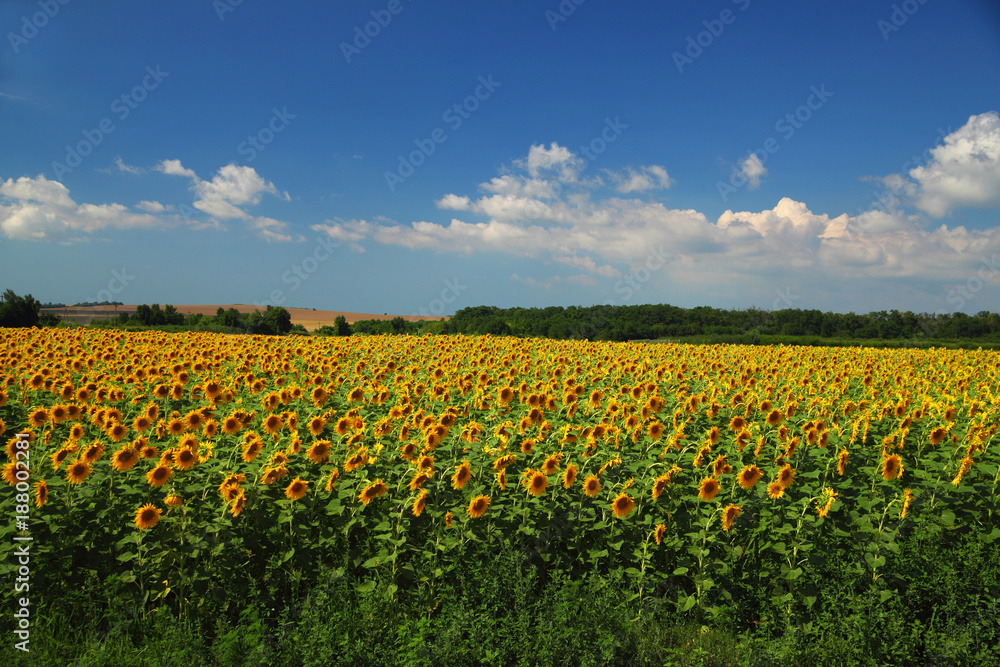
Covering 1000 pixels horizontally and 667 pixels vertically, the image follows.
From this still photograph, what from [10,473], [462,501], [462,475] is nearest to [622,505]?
[462,475]

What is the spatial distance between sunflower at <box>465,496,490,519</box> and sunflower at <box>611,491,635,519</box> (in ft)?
4.22

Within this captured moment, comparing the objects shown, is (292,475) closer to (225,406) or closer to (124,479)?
(124,479)

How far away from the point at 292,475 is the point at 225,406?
365 centimetres

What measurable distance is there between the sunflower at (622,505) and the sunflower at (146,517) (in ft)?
14.3

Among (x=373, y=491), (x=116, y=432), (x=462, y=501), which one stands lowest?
(x=462, y=501)

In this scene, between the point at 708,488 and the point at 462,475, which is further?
the point at 708,488

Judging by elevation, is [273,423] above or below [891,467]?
above

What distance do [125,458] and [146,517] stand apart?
93 centimetres

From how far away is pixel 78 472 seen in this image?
5152mm

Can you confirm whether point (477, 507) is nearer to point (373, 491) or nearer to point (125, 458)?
point (373, 491)

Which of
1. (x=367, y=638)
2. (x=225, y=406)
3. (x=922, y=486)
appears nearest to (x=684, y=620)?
(x=367, y=638)

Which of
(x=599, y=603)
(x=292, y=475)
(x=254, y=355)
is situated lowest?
(x=599, y=603)

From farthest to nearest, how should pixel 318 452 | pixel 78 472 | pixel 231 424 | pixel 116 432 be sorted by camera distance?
1. pixel 231 424
2. pixel 116 432
3. pixel 318 452
4. pixel 78 472

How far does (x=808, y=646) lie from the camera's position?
436 cm
